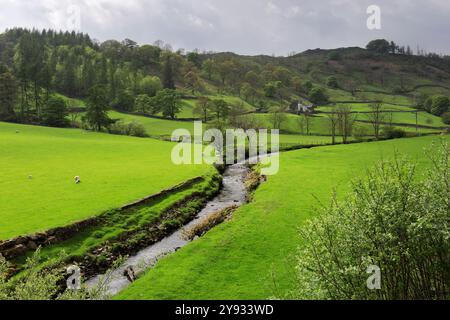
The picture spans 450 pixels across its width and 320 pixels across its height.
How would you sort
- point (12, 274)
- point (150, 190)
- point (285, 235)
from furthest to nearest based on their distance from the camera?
point (150, 190) < point (285, 235) < point (12, 274)

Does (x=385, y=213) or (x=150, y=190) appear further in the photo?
(x=150, y=190)

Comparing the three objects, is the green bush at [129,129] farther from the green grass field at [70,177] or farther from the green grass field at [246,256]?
the green grass field at [246,256]

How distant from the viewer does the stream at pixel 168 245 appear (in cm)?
2609

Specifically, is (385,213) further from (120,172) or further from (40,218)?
(120,172)

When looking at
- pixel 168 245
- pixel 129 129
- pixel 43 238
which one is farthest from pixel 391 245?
pixel 129 129

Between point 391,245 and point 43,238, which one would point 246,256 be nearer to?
point 391,245

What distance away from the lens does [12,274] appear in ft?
83.4

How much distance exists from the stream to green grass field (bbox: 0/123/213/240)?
6.31 meters

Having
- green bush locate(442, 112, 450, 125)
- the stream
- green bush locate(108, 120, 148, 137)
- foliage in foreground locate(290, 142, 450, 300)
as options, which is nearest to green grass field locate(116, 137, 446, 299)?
the stream

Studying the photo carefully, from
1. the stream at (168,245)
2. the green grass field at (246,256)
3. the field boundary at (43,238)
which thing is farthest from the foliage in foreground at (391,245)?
the field boundary at (43,238)

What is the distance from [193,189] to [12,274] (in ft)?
87.9

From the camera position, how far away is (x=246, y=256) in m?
28.3

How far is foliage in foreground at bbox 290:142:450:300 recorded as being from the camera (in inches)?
557
